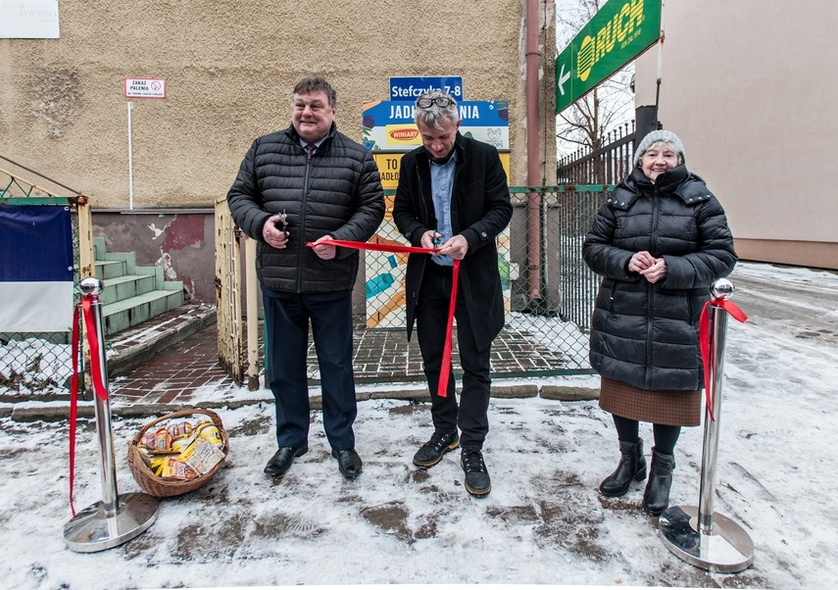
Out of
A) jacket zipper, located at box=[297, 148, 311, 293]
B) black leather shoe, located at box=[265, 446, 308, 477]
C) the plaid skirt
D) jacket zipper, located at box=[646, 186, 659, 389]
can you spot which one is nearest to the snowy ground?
black leather shoe, located at box=[265, 446, 308, 477]

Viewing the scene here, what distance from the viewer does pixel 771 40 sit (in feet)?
40.2

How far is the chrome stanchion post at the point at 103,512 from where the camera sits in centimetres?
212

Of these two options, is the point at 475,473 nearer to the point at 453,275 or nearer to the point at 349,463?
the point at 349,463

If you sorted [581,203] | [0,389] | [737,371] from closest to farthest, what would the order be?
[0,389]
[737,371]
[581,203]

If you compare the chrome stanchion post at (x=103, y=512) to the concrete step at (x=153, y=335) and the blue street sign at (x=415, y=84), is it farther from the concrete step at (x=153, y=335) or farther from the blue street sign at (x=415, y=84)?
the blue street sign at (x=415, y=84)

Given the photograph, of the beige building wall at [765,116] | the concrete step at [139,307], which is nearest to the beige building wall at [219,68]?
the concrete step at [139,307]

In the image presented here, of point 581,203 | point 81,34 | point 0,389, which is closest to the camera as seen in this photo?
point 0,389

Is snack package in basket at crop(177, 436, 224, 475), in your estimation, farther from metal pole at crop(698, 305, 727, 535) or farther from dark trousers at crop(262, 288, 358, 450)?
metal pole at crop(698, 305, 727, 535)

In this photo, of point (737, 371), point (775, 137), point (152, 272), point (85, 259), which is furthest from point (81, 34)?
point (775, 137)

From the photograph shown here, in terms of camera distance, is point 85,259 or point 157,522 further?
point 85,259

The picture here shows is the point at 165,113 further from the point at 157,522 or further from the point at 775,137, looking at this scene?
the point at 775,137

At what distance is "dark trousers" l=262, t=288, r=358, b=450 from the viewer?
2.67 m

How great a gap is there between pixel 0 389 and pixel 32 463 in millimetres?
1356

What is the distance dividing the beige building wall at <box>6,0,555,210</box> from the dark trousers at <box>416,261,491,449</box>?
4.08m
